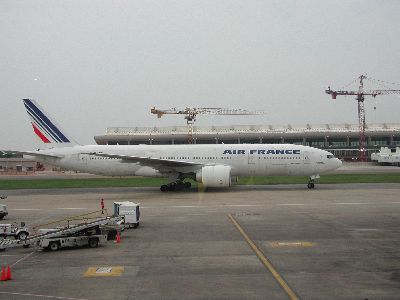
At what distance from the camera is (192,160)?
40.4m

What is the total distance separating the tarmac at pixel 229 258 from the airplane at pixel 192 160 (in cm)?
1229

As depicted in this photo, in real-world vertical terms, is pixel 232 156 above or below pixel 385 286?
above

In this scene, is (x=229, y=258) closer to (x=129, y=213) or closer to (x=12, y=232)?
(x=129, y=213)

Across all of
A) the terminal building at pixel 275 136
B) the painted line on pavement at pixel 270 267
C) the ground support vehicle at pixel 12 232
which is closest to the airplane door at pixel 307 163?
the painted line on pavement at pixel 270 267

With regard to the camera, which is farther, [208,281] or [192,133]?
[192,133]

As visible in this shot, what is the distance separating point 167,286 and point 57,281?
9.83 ft

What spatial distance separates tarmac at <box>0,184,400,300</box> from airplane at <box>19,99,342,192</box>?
12.3 meters

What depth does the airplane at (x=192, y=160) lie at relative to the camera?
127ft

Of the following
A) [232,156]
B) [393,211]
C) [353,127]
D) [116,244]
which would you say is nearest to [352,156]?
[353,127]

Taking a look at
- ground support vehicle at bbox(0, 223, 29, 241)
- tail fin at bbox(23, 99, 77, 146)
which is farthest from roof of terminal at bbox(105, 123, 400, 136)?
ground support vehicle at bbox(0, 223, 29, 241)

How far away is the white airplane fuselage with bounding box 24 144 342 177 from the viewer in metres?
39.0

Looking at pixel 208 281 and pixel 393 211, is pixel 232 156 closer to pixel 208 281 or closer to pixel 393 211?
pixel 393 211

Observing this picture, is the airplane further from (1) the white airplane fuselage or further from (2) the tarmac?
(2) the tarmac

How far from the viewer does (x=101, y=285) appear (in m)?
11.4
